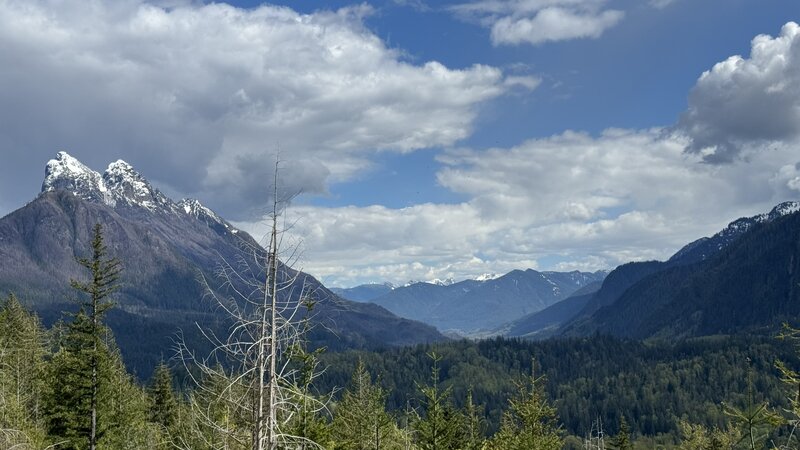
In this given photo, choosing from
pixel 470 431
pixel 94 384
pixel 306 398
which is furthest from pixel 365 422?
pixel 306 398

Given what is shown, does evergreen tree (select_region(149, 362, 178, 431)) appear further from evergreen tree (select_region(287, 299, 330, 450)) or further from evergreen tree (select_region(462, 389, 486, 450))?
evergreen tree (select_region(287, 299, 330, 450))

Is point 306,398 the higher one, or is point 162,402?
point 306,398

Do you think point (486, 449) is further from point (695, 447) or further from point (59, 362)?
point (695, 447)

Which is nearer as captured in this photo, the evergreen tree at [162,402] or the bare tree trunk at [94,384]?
the bare tree trunk at [94,384]

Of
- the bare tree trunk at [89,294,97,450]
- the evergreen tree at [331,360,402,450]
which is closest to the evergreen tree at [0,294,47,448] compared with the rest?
the bare tree trunk at [89,294,97,450]

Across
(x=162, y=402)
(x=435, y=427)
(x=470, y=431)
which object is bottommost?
(x=470, y=431)

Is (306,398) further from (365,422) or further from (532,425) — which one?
(365,422)

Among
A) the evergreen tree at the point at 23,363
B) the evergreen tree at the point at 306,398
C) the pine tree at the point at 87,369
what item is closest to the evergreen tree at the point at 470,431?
the evergreen tree at the point at 306,398

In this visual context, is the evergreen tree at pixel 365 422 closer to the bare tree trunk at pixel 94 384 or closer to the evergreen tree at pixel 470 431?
the evergreen tree at pixel 470 431

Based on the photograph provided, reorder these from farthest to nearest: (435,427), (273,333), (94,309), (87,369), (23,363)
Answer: (23,363) → (435,427) → (87,369) → (94,309) → (273,333)

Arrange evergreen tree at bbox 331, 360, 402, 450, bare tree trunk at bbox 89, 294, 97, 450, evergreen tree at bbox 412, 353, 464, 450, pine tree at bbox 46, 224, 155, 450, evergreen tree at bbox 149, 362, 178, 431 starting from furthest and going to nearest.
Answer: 1. evergreen tree at bbox 149, 362, 178, 431
2. evergreen tree at bbox 331, 360, 402, 450
3. evergreen tree at bbox 412, 353, 464, 450
4. bare tree trunk at bbox 89, 294, 97, 450
5. pine tree at bbox 46, 224, 155, 450

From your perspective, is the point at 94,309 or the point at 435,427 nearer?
the point at 94,309

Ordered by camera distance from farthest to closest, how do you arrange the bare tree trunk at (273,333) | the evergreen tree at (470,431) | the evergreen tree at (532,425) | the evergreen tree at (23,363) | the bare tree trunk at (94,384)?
the evergreen tree at (23,363), the evergreen tree at (470,431), the evergreen tree at (532,425), the bare tree trunk at (94,384), the bare tree trunk at (273,333)

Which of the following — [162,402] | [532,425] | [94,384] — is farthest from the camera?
[162,402]
